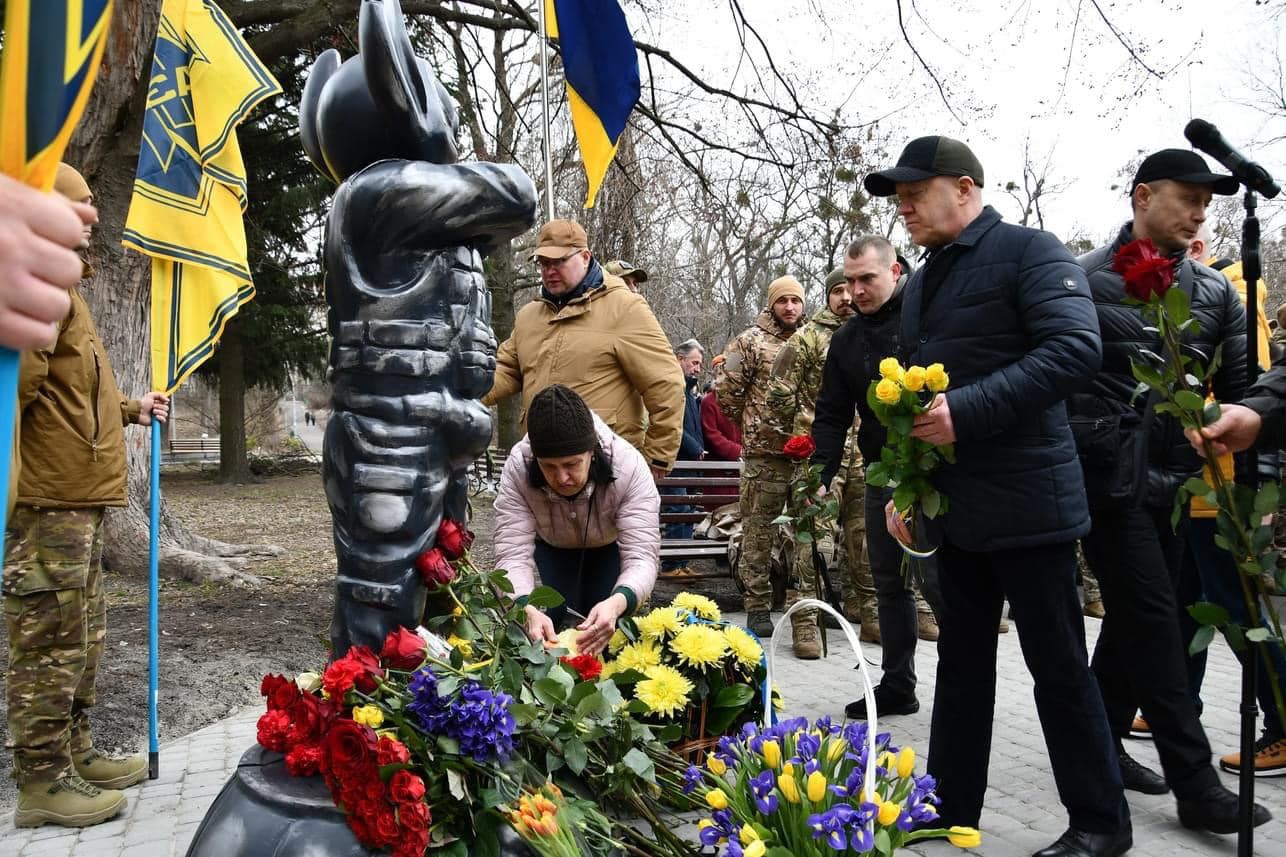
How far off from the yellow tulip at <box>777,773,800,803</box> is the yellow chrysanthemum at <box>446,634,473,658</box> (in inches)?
34.7

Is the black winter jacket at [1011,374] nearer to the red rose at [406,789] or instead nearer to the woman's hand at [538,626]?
the woman's hand at [538,626]

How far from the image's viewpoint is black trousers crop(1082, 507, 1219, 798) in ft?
10.3

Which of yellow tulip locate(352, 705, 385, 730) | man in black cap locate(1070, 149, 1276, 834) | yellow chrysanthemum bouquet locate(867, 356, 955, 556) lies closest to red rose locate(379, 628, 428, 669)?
yellow tulip locate(352, 705, 385, 730)

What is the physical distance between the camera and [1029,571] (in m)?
2.77

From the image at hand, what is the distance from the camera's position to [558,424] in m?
3.33

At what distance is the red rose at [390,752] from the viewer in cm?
208

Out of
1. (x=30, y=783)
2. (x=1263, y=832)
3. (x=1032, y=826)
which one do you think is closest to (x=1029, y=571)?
(x=1032, y=826)

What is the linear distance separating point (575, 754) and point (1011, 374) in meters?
1.49

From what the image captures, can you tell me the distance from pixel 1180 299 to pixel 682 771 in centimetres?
177

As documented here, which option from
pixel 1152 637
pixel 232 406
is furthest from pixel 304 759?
pixel 232 406

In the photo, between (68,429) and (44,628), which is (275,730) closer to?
(44,628)

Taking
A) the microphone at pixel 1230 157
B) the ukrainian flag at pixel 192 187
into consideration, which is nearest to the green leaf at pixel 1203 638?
the microphone at pixel 1230 157

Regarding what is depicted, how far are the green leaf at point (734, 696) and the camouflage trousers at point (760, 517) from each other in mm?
2830

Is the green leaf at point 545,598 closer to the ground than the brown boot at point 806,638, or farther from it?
farther from it
